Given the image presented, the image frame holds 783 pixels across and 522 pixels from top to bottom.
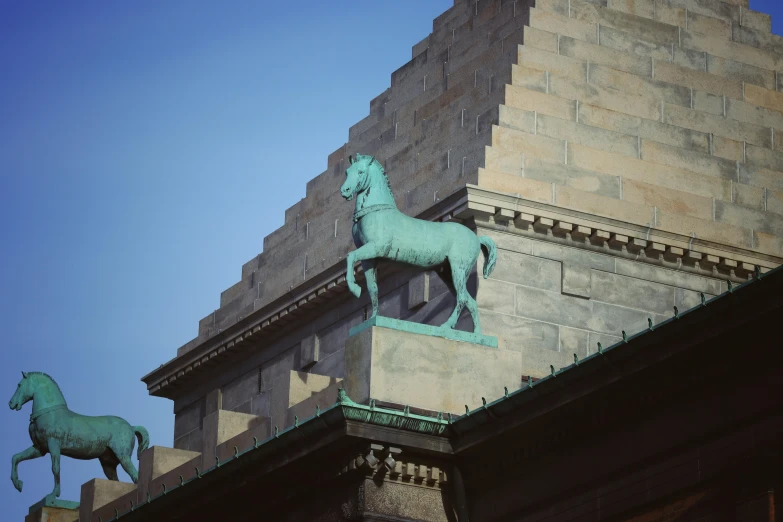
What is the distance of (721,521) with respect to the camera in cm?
2328

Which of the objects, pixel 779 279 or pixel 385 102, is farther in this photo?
pixel 385 102

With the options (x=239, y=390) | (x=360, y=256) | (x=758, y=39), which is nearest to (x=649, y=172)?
(x=758, y=39)

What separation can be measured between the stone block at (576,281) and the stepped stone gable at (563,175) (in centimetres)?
4

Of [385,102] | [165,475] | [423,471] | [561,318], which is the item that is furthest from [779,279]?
[385,102]

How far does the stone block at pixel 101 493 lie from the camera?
3747 cm

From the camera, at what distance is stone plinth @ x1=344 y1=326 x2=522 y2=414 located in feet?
94.0

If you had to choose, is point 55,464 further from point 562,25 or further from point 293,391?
point 562,25

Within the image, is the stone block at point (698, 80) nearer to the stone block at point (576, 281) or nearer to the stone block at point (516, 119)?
the stone block at point (516, 119)

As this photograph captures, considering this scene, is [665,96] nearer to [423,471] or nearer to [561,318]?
[561,318]

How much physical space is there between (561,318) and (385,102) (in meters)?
8.53

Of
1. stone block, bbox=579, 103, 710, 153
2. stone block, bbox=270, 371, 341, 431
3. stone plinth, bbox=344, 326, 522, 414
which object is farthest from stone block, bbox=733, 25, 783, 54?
stone block, bbox=270, 371, 341, 431

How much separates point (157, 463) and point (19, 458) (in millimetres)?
6341

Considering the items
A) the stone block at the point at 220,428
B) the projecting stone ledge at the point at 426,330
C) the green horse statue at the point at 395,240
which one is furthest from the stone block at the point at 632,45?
the stone block at the point at 220,428

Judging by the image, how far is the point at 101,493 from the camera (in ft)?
123
